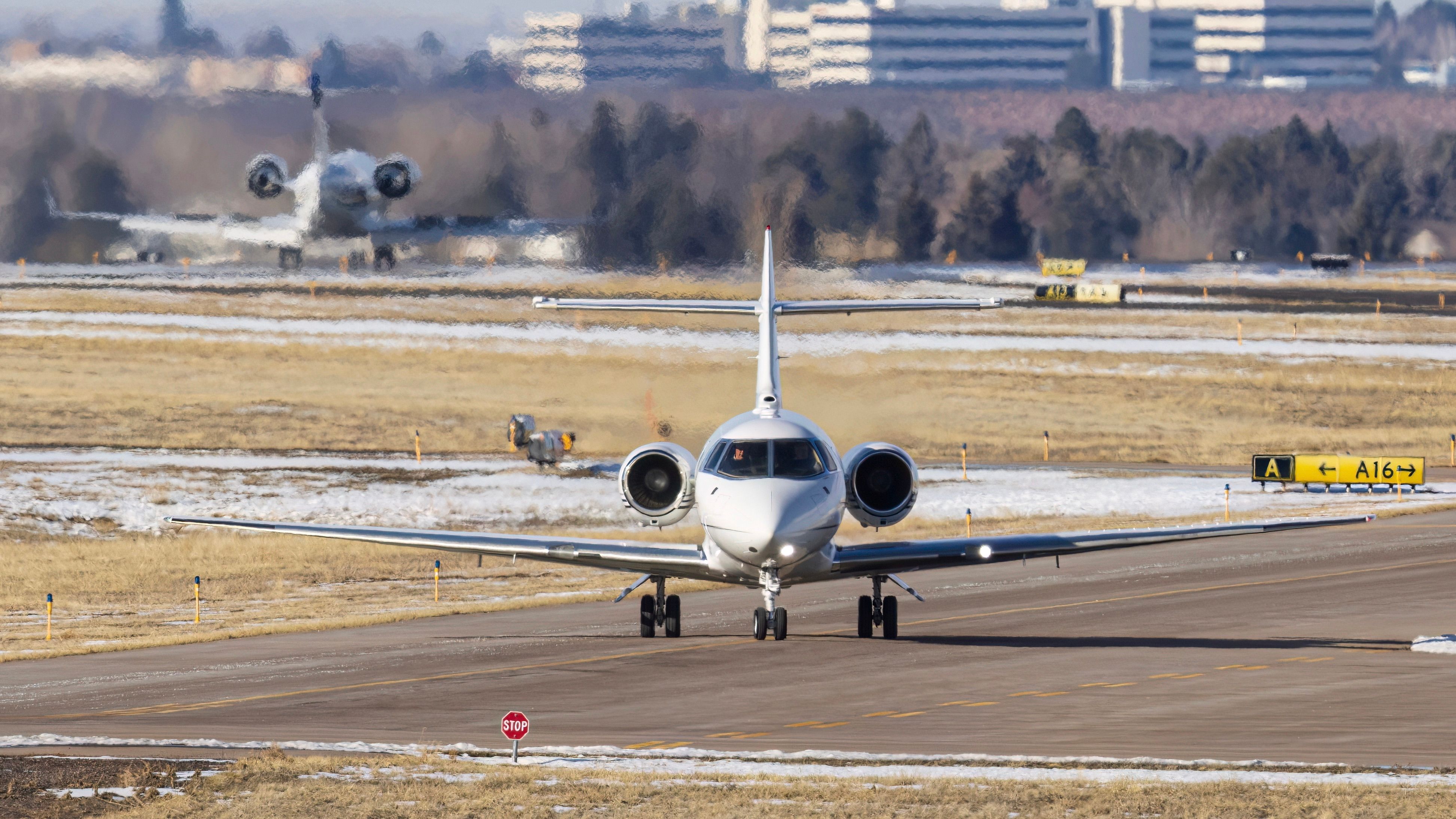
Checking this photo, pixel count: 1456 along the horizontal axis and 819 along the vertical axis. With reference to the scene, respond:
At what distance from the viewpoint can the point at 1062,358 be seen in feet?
266

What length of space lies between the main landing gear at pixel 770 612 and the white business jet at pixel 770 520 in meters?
0.03

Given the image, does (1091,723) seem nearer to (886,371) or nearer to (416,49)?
(886,371)

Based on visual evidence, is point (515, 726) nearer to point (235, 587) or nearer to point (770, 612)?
point (770, 612)

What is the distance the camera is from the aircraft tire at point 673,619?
31.7 m

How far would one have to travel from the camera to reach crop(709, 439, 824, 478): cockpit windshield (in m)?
27.2

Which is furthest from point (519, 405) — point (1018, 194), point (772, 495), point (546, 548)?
point (1018, 194)

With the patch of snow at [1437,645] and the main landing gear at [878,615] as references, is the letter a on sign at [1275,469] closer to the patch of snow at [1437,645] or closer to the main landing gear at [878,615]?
the patch of snow at [1437,645]

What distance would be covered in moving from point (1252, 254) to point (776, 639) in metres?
118

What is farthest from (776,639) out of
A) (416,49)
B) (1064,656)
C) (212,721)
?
(416,49)

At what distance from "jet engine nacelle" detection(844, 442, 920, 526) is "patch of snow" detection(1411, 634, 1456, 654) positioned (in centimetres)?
858

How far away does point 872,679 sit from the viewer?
27.1 m

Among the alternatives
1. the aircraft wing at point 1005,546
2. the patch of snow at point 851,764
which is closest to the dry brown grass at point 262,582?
the aircraft wing at point 1005,546

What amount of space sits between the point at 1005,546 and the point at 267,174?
56568 millimetres

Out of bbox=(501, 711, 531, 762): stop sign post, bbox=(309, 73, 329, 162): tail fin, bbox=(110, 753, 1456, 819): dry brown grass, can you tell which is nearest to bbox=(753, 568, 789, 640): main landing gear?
bbox=(501, 711, 531, 762): stop sign post
